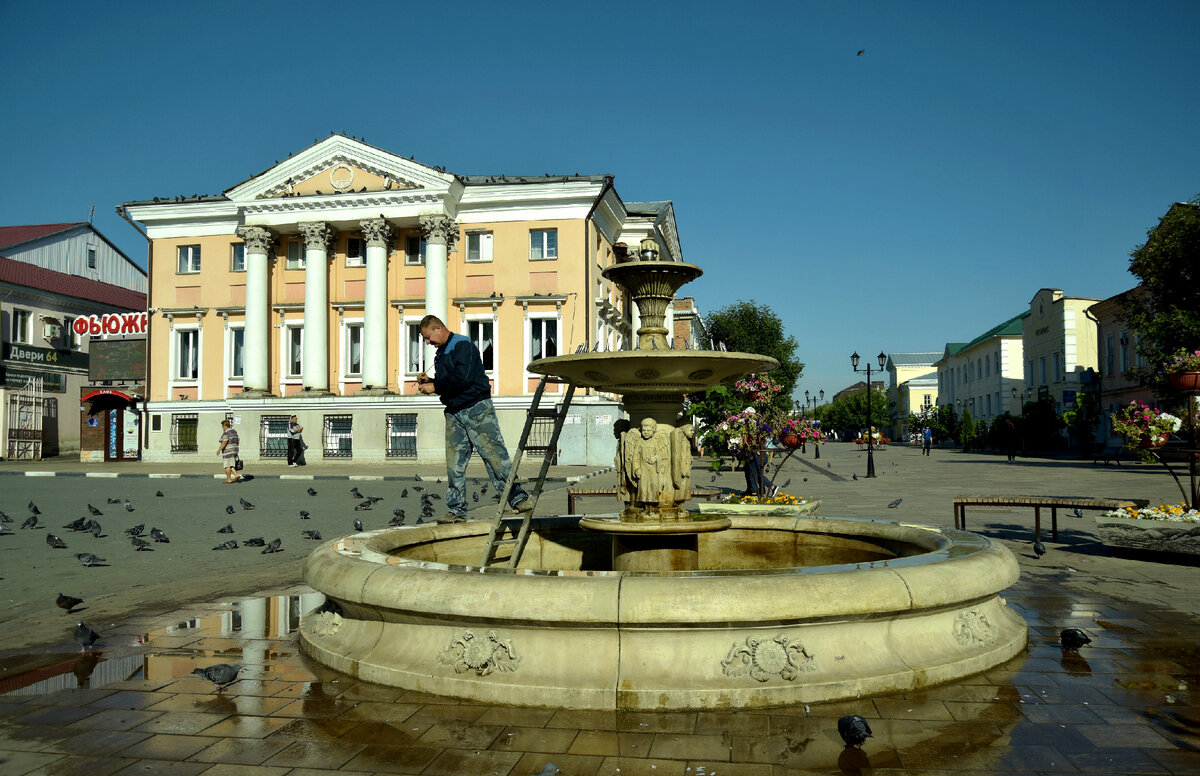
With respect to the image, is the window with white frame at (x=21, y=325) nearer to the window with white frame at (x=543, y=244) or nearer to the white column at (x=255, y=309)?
the white column at (x=255, y=309)

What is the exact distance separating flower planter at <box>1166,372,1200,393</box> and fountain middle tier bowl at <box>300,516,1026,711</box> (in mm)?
6650

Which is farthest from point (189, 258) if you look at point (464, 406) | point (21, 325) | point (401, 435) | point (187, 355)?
point (464, 406)

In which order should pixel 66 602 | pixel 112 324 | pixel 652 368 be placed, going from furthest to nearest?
pixel 112 324
pixel 66 602
pixel 652 368

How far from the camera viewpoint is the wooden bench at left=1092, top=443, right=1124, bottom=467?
37.2 metres

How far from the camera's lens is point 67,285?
44.7 meters

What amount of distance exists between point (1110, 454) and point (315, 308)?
37.9 metres

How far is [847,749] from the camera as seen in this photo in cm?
366

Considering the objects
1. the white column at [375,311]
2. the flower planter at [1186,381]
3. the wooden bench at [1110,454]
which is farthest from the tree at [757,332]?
the flower planter at [1186,381]

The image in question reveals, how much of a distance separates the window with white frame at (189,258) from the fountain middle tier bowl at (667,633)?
35269mm

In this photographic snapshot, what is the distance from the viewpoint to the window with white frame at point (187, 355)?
1410 inches

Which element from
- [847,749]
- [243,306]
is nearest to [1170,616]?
[847,749]

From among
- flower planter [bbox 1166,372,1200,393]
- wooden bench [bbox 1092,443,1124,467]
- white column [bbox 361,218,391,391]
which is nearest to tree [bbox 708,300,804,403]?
wooden bench [bbox 1092,443,1124,467]

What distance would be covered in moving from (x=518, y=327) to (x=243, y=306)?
11.8 m

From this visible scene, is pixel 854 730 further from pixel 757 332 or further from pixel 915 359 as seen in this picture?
pixel 915 359
